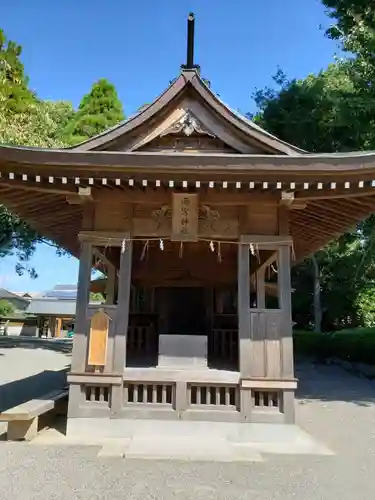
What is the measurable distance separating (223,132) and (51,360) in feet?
46.5

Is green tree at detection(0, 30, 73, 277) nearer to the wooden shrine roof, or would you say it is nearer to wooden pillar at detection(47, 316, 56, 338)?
the wooden shrine roof

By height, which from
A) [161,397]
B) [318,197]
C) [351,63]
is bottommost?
[161,397]

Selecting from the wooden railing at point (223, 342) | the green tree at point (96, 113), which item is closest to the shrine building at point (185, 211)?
the wooden railing at point (223, 342)

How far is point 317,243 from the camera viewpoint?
414 inches

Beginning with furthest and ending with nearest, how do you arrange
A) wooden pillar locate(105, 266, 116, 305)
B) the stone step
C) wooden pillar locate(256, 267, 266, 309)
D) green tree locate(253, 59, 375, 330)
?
green tree locate(253, 59, 375, 330), wooden pillar locate(105, 266, 116, 305), wooden pillar locate(256, 267, 266, 309), the stone step

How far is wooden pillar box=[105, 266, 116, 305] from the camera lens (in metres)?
9.16

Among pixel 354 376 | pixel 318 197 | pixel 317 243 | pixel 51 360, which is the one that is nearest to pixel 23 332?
pixel 51 360

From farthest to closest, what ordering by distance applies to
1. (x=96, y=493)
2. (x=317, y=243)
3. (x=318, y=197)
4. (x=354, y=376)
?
(x=354, y=376), (x=317, y=243), (x=318, y=197), (x=96, y=493)

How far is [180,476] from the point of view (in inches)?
189

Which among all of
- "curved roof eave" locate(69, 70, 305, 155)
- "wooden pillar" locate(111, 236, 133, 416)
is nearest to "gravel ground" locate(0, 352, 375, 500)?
"wooden pillar" locate(111, 236, 133, 416)

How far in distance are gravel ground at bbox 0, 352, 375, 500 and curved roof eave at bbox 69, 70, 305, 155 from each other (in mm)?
4601

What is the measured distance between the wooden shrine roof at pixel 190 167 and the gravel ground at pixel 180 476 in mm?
3815

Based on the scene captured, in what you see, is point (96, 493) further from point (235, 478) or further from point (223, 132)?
point (223, 132)

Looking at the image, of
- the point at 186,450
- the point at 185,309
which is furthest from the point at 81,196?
the point at 185,309
